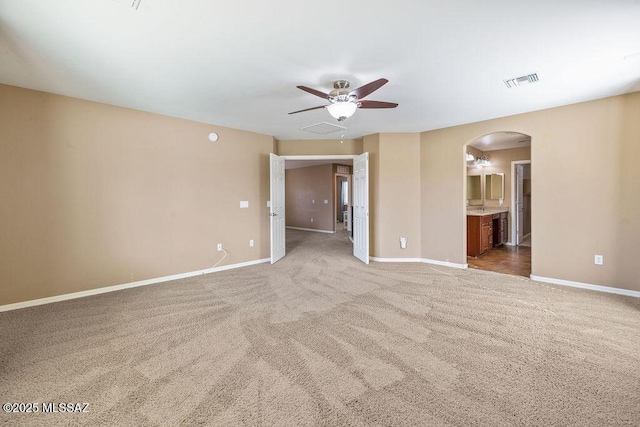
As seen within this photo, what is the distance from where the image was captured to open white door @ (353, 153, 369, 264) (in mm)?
5012

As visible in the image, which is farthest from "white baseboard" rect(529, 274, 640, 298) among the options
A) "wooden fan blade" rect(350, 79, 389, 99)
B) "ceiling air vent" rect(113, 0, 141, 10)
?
"ceiling air vent" rect(113, 0, 141, 10)

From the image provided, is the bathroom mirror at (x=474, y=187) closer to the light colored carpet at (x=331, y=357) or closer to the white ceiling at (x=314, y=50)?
the white ceiling at (x=314, y=50)

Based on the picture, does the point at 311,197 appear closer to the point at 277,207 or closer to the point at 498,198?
the point at 277,207

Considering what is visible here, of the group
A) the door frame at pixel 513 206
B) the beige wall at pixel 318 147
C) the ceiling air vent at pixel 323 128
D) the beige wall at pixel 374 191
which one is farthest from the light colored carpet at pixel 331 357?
the door frame at pixel 513 206

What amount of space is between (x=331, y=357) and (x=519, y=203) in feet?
23.4

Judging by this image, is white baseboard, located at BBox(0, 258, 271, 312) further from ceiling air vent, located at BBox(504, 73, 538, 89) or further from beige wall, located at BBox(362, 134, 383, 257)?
ceiling air vent, located at BBox(504, 73, 538, 89)

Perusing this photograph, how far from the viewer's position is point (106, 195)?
3.62 m

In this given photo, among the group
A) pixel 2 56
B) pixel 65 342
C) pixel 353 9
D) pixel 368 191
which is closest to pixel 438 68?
pixel 353 9

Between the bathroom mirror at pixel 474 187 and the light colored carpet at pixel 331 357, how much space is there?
4.00 meters

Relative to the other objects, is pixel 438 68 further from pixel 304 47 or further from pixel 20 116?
pixel 20 116

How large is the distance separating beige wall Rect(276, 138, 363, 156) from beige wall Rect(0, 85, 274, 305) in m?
0.96

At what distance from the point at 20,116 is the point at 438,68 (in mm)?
4665

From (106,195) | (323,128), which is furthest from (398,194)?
(106,195)

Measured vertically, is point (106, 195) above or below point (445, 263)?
above
